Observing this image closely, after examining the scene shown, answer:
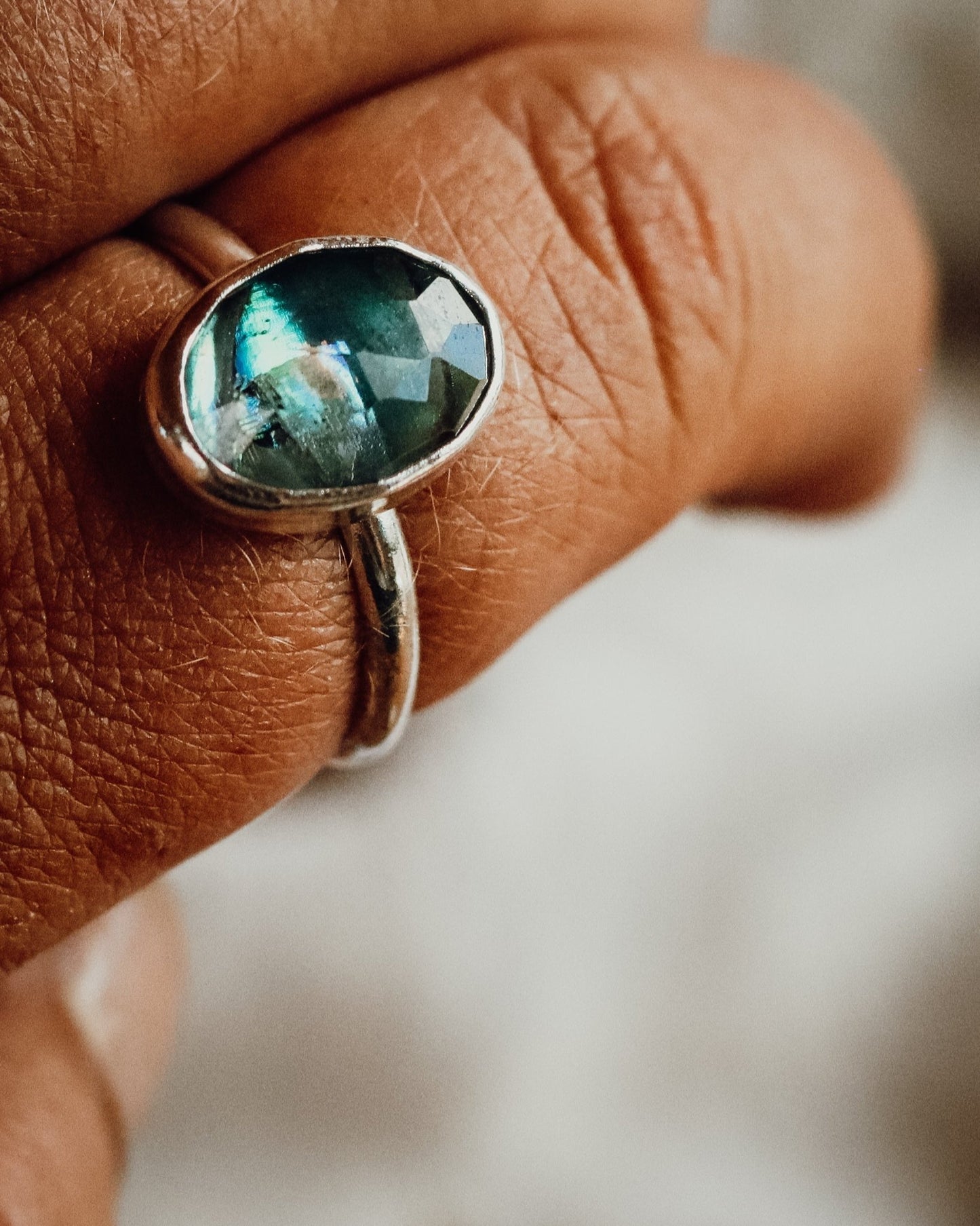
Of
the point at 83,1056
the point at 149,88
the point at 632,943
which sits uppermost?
the point at 149,88

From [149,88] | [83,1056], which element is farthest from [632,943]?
[149,88]

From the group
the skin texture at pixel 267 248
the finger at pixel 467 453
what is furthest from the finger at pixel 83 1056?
the finger at pixel 467 453

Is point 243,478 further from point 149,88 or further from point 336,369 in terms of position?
point 149,88

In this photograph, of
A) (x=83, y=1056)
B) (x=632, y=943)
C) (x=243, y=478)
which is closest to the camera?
(x=243, y=478)

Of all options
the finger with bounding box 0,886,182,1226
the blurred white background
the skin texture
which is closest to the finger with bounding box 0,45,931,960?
the skin texture

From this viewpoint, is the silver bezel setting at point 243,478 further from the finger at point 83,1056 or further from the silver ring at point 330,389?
the finger at point 83,1056

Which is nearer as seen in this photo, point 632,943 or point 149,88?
point 149,88
